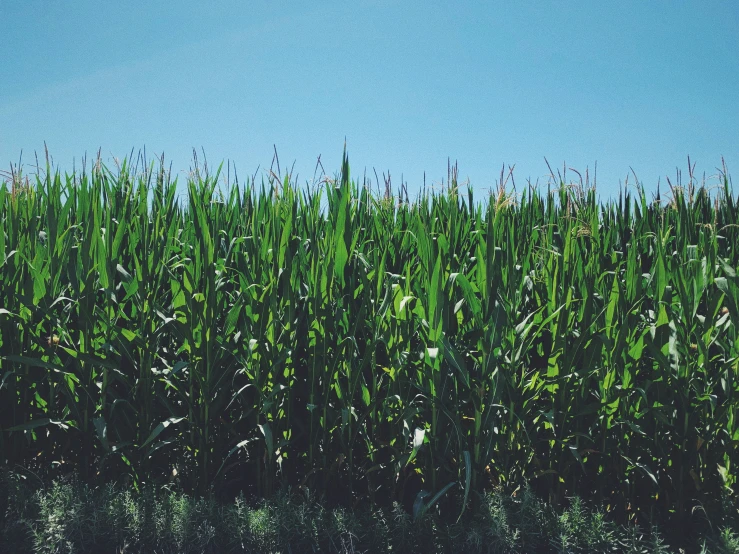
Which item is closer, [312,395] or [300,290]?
[312,395]

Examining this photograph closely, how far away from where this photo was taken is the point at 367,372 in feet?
10.3

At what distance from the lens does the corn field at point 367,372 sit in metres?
2.89

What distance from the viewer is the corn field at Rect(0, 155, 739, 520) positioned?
2.89 meters

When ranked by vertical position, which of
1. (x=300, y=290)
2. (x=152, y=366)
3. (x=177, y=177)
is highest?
(x=177, y=177)

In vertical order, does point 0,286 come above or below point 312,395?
above

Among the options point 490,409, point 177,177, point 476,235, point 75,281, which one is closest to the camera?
point 490,409

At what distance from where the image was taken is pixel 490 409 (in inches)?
110

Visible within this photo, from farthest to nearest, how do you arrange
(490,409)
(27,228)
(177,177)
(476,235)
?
(177,177) → (476,235) → (27,228) → (490,409)

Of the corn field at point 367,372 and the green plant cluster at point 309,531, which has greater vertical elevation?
the corn field at point 367,372

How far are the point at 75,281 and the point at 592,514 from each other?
9.15 feet

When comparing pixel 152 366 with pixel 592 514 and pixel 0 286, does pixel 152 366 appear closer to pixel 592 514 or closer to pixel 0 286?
pixel 0 286

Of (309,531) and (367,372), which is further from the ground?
(367,372)

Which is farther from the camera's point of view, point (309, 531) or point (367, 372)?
point (367, 372)

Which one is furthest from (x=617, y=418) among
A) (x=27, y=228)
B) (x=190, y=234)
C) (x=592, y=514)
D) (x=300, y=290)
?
(x=27, y=228)
